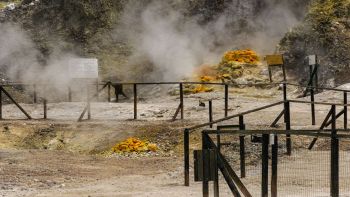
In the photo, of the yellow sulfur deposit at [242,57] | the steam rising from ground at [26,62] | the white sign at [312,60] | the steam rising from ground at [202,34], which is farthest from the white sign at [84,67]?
the steam rising from ground at [26,62]

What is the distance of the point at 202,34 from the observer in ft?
112

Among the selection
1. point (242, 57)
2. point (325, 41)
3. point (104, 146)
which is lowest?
point (104, 146)

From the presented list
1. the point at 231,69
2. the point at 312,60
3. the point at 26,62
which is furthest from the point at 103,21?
the point at 312,60

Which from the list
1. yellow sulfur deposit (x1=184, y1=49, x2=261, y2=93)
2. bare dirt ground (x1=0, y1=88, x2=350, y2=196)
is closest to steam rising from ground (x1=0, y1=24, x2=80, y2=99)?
yellow sulfur deposit (x1=184, y1=49, x2=261, y2=93)

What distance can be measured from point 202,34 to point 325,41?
8.70 meters

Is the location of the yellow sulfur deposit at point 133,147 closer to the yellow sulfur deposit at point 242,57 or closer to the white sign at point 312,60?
the white sign at point 312,60

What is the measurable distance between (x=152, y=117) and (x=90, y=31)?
17140mm

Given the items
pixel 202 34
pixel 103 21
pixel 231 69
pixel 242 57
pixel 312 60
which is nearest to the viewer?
pixel 312 60

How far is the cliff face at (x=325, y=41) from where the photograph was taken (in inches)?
1021

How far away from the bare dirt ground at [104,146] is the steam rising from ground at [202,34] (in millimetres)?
5383

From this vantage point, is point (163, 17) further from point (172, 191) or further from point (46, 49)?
point (172, 191)

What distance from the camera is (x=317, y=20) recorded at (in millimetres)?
28141

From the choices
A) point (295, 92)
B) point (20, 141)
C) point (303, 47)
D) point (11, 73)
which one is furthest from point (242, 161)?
point (11, 73)

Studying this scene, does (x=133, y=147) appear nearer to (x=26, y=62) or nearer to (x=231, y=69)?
(x=231, y=69)
